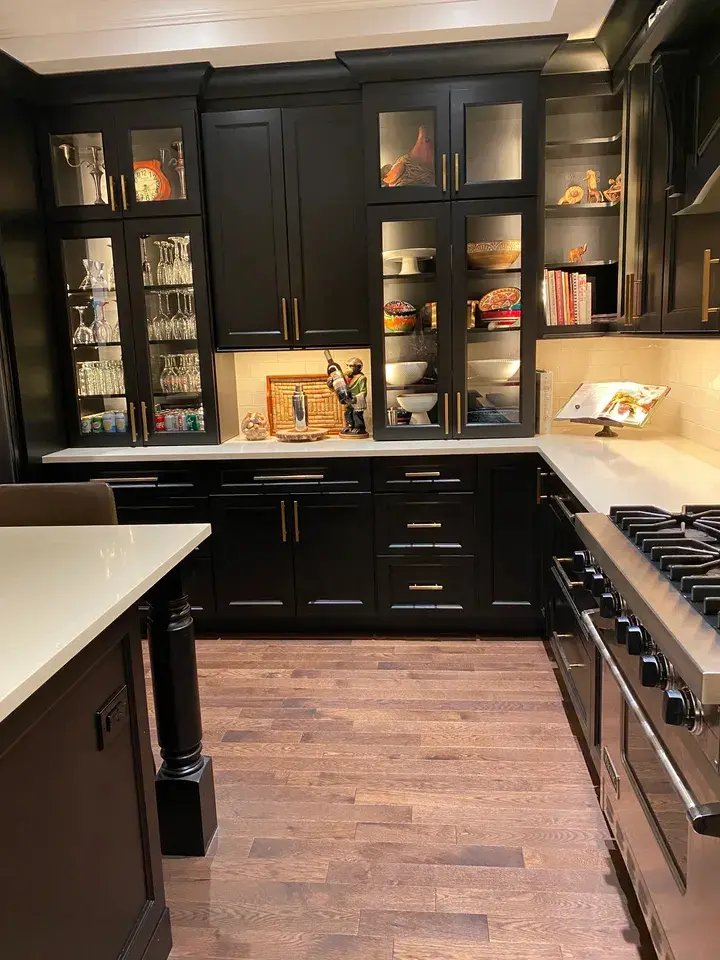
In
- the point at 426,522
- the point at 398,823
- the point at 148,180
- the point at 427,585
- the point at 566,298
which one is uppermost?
the point at 148,180

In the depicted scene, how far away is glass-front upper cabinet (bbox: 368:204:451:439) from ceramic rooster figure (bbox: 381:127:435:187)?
12cm

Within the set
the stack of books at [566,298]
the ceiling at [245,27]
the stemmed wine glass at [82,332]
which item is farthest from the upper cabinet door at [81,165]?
the stack of books at [566,298]

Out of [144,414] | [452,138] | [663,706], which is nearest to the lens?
[663,706]

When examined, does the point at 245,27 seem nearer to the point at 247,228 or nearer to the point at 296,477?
the point at 247,228

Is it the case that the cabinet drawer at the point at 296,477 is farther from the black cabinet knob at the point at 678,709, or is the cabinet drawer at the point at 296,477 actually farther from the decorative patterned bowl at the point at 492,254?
→ the black cabinet knob at the point at 678,709

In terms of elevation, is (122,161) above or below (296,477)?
above

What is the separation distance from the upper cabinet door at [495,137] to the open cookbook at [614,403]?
3.13ft

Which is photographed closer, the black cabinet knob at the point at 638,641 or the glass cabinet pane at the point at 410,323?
the black cabinet knob at the point at 638,641

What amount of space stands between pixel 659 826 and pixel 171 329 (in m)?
3.08

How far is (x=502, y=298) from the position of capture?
3525 mm

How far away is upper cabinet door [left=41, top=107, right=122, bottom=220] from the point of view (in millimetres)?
3576

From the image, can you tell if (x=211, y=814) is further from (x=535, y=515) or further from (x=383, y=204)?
(x=383, y=204)

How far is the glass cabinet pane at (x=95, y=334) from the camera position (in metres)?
3.72

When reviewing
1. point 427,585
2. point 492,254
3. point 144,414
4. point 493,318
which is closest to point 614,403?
point 493,318
